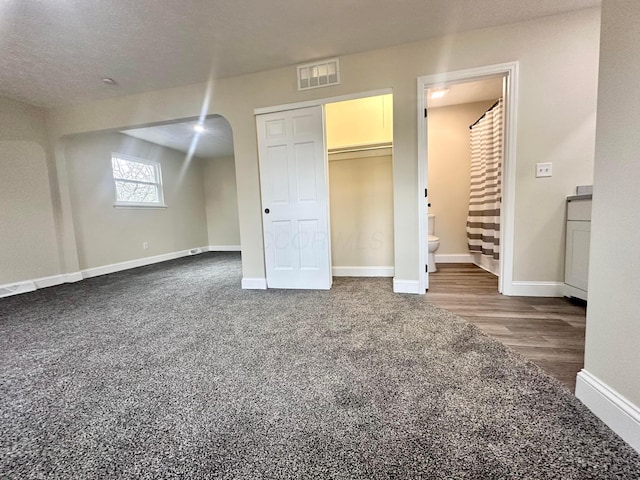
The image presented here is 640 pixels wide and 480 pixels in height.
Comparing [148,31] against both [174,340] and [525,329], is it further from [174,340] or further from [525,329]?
[525,329]

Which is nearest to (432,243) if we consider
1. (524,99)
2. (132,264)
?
(524,99)

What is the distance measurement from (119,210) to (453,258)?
570 centimetres

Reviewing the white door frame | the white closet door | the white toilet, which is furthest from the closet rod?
the white toilet

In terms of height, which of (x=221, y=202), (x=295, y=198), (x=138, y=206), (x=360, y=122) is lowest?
(x=295, y=198)

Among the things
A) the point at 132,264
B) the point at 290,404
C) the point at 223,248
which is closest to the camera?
the point at 290,404

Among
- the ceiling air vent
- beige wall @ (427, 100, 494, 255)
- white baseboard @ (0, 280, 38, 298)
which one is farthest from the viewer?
beige wall @ (427, 100, 494, 255)

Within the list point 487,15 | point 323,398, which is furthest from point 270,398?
point 487,15

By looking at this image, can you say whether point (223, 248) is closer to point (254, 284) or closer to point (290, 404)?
point (254, 284)

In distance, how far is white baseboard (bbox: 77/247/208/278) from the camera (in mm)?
4016

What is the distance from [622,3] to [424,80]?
1.62m

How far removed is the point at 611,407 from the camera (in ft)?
3.07

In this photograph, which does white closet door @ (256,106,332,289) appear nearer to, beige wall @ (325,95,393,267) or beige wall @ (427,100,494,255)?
beige wall @ (325,95,393,267)

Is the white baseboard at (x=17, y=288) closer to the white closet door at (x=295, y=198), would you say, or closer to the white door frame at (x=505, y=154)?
the white closet door at (x=295, y=198)

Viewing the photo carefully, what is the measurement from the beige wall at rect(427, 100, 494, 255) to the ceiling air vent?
6.74 feet
